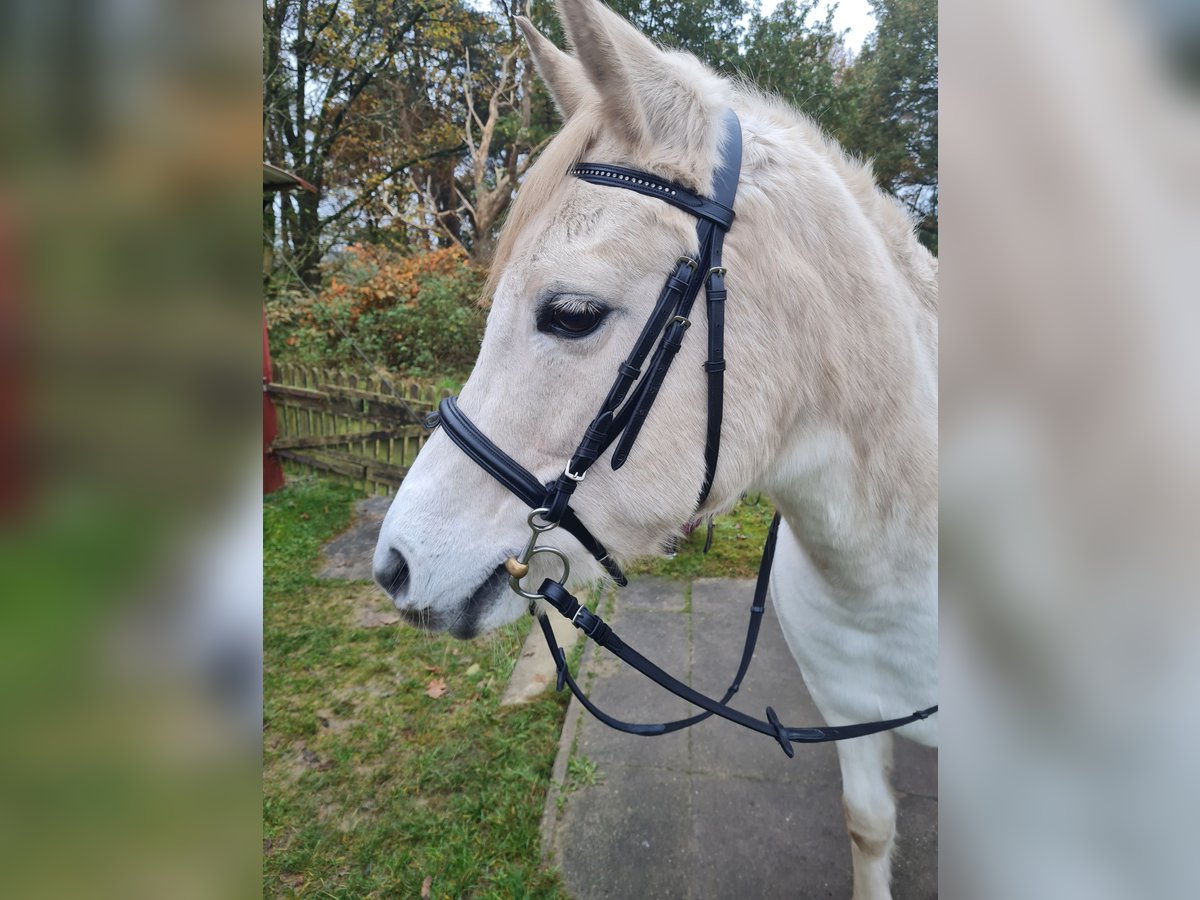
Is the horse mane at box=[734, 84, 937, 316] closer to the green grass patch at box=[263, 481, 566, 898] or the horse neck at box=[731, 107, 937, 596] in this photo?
the horse neck at box=[731, 107, 937, 596]

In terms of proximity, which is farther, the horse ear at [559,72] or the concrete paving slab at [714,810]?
the concrete paving slab at [714,810]

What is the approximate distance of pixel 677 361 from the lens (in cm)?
117

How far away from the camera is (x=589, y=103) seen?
125cm

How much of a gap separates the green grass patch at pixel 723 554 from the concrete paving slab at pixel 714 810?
4.05 feet

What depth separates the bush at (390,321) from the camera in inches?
340

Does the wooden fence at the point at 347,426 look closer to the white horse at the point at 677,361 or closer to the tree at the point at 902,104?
the tree at the point at 902,104

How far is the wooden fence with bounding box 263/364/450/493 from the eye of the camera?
18.6 ft

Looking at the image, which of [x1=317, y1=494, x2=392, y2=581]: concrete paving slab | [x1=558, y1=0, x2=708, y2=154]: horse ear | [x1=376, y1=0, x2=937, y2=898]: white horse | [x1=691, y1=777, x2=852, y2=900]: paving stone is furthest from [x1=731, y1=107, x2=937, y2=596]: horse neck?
[x1=317, y1=494, x2=392, y2=581]: concrete paving slab

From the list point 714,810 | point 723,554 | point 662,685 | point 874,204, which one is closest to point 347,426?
point 723,554

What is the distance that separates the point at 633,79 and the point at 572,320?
0.49m

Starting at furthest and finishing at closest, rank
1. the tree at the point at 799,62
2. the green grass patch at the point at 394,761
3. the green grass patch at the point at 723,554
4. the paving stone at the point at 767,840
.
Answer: the green grass patch at the point at 723,554
the tree at the point at 799,62
the green grass patch at the point at 394,761
the paving stone at the point at 767,840

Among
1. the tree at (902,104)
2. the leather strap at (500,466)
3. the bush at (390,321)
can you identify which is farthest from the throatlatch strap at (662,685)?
the bush at (390,321)

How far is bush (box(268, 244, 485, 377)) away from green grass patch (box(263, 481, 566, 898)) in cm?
529
